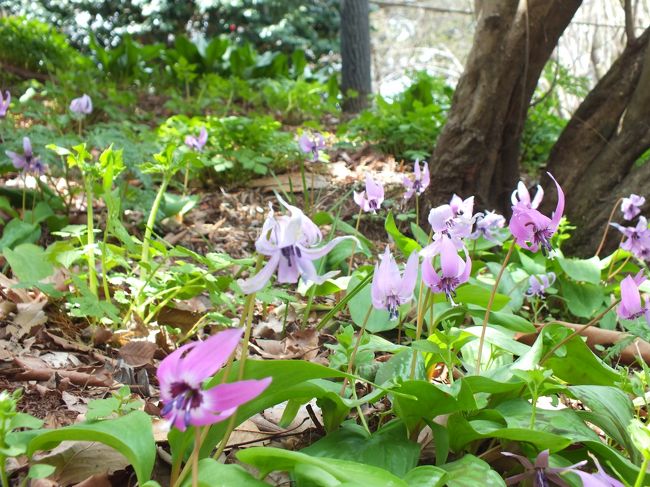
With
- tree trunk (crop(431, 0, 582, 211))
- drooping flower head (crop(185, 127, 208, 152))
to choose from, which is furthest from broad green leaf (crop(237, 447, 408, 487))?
tree trunk (crop(431, 0, 582, 211))

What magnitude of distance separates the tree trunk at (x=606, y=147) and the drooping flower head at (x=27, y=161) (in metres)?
2.89

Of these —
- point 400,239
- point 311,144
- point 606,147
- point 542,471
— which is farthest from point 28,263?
point 606,147

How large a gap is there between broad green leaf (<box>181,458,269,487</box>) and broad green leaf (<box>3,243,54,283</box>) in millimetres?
1412

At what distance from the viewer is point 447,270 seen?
4.88 feet

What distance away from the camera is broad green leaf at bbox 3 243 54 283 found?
2305 millimetres

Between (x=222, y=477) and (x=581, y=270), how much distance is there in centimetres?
229

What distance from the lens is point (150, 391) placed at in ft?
6.16

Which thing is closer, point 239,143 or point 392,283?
point 392,283

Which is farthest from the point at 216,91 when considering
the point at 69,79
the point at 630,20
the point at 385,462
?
the point at 385,462

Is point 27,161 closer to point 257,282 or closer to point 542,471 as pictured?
point 257,282

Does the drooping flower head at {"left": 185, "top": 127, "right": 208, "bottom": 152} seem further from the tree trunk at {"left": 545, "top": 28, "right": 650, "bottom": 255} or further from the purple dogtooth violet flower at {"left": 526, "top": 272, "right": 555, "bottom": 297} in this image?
the tree trunk at {"left": 545, "top": 28, "right": 650, "bottom": 255}

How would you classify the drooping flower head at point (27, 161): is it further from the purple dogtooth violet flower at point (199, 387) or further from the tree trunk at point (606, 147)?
the tree trunk at point (606, 147)

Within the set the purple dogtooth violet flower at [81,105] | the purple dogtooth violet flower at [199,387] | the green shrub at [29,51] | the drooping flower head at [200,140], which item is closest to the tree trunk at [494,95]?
the drooping flower head at [200,140]

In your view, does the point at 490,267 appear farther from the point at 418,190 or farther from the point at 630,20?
the point at 630,20
